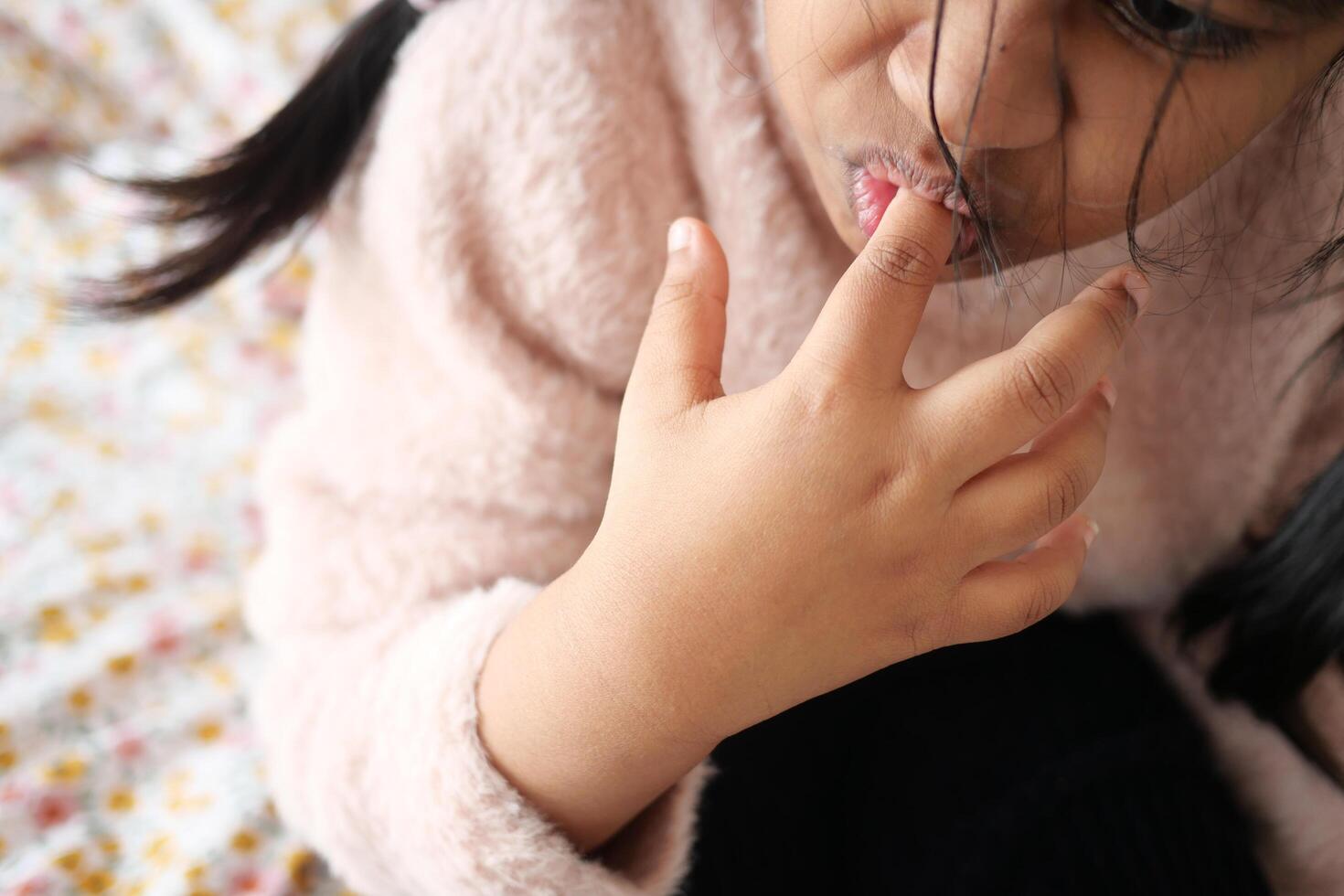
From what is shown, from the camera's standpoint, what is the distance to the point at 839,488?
39 centimetres

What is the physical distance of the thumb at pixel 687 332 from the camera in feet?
1.39

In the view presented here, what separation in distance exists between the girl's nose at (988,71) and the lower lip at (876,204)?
6 cm

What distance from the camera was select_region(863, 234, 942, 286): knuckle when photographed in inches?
15.0

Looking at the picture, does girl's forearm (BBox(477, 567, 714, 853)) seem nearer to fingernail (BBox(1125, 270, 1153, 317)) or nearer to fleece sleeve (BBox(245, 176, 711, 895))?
fleece sleeve (BBox(245, 176, 711, 895))

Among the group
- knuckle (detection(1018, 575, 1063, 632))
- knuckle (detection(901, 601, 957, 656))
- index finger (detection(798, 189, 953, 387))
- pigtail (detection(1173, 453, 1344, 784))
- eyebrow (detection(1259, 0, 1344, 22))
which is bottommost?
pigtail (detection(1173, 453, 1344, 784))

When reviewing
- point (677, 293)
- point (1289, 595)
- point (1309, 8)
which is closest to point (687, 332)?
point (677, 293)

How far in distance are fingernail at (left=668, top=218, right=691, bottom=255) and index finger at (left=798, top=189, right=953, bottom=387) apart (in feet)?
0.28

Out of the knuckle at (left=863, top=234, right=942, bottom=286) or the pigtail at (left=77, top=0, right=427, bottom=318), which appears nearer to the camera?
the knuckle at (left=863, top=234, right=942, bottom=286)

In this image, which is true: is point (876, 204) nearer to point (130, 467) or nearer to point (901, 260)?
point (901, 260)

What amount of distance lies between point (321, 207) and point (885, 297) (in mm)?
355

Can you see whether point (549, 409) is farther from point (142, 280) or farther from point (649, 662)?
point (142, 280)

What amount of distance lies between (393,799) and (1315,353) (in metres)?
0.56

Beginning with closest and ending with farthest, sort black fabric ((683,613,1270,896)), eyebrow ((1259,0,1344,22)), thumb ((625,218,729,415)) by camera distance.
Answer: eyebrow ((1259,0,1344,22)) < thumb ((625,218,729,415)) < black fabric ((683,613,1270,896))

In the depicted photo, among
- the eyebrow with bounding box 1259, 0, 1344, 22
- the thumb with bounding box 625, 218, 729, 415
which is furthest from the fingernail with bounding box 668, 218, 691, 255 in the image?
the eyebrow with bounding box 1259, 0, 1344, 22
